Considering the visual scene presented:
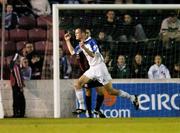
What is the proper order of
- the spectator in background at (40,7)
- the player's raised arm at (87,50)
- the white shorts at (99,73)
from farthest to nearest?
the spectator in background at (40,7) < the white shorts at (99,73) < the player's raised arm at (87,50)

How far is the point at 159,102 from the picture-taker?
8484mm

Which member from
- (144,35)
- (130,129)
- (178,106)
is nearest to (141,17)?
(144,35)

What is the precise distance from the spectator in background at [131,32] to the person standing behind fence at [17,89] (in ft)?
5.41

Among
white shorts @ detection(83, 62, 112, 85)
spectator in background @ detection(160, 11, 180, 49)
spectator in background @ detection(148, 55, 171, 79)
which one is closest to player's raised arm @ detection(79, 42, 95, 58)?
white shorts @ detection(83, 62, 112, 85)

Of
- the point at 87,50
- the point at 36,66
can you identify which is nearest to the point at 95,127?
the point at 87,50

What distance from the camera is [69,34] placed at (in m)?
8.33

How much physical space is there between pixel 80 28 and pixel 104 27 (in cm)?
36

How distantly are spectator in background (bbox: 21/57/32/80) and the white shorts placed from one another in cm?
113

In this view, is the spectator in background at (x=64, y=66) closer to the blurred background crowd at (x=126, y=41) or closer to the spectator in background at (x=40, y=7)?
the blurred background crowd at (x=126, y=41)

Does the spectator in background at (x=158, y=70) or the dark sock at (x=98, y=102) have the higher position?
the spectator in background at (x=158, y=70)

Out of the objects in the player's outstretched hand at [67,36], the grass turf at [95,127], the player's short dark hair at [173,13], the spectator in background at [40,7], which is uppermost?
the spectator in background at [40,7]

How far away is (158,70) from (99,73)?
946mm

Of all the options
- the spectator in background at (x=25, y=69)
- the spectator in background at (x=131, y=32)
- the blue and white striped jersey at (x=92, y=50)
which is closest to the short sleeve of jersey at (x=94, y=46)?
the blue and white striped jersey at (x=92, y=50)

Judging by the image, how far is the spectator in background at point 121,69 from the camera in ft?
27.5
